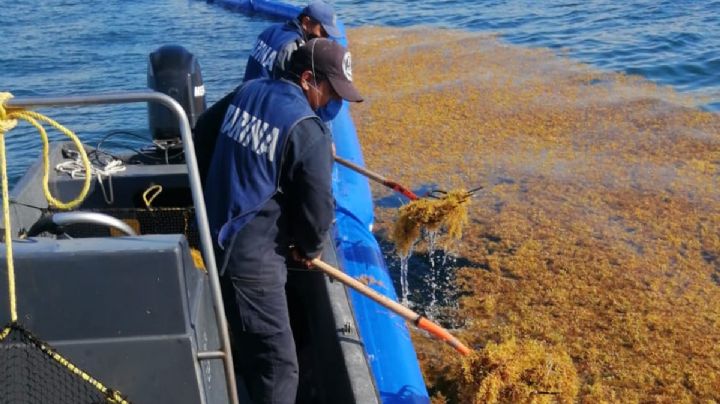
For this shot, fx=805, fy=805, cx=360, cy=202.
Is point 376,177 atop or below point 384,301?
below

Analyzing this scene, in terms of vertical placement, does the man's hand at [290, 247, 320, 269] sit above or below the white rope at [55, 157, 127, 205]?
above

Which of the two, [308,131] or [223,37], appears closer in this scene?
[308,131]

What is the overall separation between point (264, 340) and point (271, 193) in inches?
21.2

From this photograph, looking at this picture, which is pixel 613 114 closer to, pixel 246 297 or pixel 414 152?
pixel 414 152

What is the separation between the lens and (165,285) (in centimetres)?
194

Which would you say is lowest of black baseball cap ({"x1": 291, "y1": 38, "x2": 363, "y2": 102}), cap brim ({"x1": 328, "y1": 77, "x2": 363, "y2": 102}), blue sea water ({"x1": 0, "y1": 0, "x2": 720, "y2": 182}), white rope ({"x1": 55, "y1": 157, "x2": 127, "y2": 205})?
blue sea water ({"x1": 0, "y1": 0, "x2": 720, "y2": 182})

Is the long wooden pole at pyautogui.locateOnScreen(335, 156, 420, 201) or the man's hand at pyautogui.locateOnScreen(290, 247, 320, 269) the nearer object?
the man's hand at pyautogui.locateOnScreen(290, 247, 320, 269)

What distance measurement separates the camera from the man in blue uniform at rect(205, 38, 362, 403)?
2592 mm

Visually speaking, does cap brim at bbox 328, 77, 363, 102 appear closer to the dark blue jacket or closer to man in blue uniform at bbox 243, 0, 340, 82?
the dark blue jacket

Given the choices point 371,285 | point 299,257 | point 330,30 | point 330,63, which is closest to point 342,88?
point 330,63

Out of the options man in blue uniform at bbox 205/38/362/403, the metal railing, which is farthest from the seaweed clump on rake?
the metal railing

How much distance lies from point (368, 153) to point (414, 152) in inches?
17.1

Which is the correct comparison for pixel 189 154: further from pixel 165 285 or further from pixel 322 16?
pixel 322 16

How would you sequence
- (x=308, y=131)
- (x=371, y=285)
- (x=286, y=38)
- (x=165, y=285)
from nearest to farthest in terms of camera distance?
(x=165, y=285) < (x=308, y=131) < (x=371, y=285) < (x=286, y=38)
